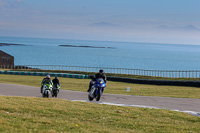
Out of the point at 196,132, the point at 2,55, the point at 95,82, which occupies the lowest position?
the point at 196,132

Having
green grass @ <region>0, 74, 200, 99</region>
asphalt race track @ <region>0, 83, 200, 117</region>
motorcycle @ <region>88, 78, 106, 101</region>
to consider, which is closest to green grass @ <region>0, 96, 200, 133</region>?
asphalt race track @ <region>0, 83, 200, 117</region>

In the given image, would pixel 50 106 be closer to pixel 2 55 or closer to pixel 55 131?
pixel 55 131

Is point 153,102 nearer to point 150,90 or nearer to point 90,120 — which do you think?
point 90,120

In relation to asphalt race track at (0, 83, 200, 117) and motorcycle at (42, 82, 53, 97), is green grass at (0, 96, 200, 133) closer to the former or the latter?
asphalt race track at (0, 83, 200, 117)

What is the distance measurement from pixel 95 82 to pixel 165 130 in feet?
25.2

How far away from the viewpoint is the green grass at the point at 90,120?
9602 millimetres

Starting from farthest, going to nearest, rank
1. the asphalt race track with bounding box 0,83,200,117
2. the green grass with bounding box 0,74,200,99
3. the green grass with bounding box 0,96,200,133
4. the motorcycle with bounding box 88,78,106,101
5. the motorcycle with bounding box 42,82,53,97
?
the green grass with bounding box 0,74,200,99 → the motorcycle with bounding box 42,82,53,97 → the motorcycle with bounding box 88,78,106,101 → the asphalt race track with bounding box 0,83,200,117 → the green grass with bounding box 0,96,200,133

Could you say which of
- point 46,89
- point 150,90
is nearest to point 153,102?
point 46,89

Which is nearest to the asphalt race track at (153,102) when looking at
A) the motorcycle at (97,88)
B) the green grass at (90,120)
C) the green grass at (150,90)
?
Result: the motorcycle at (97,88)

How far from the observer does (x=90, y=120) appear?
11422mm

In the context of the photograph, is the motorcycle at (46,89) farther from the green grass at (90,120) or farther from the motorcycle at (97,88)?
the green grass at (90,120)

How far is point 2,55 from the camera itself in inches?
3600

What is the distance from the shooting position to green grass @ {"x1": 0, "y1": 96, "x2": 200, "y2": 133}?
960 centimetres

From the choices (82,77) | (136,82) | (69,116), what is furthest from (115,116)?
(82,77)
